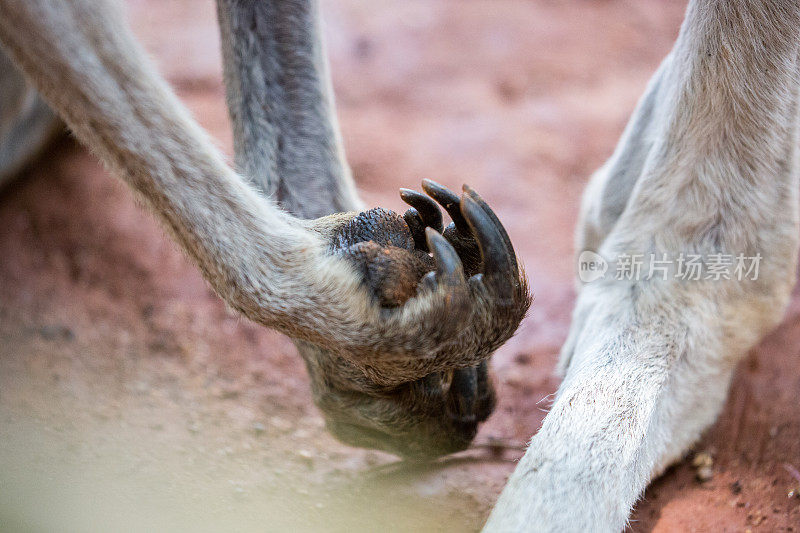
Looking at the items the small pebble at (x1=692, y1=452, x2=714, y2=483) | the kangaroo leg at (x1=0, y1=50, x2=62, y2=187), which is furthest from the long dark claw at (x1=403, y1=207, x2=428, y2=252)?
the kangaroo leg at (x1=0, y1=50, x2=62, y2=187)

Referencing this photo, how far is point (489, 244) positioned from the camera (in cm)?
178

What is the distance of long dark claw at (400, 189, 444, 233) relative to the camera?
79.1 inches

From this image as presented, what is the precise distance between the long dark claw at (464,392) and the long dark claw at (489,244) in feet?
1.67

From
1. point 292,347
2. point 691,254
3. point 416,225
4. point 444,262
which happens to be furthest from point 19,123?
point 691,254

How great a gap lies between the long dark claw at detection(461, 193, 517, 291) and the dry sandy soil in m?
0.87

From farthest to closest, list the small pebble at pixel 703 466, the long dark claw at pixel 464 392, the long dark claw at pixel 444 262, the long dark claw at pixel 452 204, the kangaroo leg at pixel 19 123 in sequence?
the kangaroo leg at pixel 19 123, the small pebble at pixel 703 466, the long dark claw at pixel 464 392, the long dark claw at pixel 452 204, the long dark claw at pixel 444 262

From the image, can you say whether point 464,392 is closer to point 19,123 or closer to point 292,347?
point 292,347

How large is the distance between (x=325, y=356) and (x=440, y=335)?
560mm

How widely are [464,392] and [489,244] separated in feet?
2.09

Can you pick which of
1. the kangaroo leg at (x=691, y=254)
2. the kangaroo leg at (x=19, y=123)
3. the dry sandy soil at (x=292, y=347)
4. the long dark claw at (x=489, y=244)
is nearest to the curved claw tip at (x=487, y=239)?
the long dark claw at (x=489, y=244)

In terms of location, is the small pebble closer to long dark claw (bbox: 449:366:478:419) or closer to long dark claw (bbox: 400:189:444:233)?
long dark claw (bbox: 449:366:478:419)

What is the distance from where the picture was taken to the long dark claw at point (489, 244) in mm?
1778

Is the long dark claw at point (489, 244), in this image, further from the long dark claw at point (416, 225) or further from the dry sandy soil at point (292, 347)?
the dry sandy soil at point (292, 347)

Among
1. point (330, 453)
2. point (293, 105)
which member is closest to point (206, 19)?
point (293, 105)
